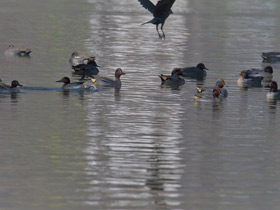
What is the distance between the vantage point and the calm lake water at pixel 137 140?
17.6 meters

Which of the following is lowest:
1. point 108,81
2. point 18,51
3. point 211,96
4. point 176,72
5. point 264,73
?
point 211,96

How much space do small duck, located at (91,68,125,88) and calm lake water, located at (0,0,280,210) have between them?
61cm

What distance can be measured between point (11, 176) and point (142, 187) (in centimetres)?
316

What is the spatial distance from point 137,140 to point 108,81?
1239 cm

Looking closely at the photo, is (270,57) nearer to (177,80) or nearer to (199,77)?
(199,77)

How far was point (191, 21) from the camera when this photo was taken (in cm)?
8644

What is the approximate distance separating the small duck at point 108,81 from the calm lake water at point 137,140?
61 centimetres

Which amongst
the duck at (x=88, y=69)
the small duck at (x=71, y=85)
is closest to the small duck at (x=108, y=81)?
the small duck at (x=71, y=85)

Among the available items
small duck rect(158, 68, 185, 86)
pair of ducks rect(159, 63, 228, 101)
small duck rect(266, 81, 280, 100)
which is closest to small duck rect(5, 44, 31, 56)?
pair of ducks rect(159, 63, 228, 101)

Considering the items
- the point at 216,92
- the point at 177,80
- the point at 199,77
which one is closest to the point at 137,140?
the point at 216,92

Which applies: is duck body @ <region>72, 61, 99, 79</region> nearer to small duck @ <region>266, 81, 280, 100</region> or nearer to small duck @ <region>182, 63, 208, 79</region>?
small duck @ <region>182, 63, 208, 79</region>

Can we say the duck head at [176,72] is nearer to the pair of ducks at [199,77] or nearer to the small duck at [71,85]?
the pair of ducks at [199,77]

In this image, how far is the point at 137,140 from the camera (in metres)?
23.5

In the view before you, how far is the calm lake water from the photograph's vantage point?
17609 mm
